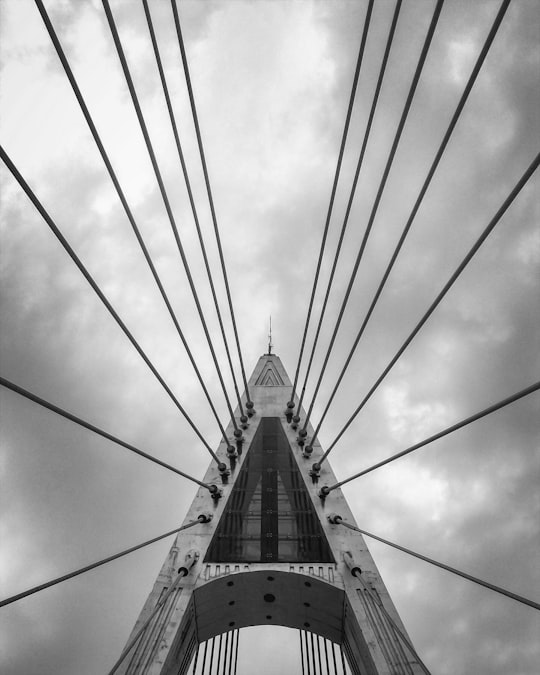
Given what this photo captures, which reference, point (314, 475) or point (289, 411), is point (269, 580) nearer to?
point (314, 475)

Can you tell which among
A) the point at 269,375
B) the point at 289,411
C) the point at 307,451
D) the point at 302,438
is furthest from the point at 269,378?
the point at 307,451

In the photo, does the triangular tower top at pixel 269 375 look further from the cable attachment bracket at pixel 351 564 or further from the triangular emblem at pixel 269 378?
the cable attachment bracket at pixel 351 564

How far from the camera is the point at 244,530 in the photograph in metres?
14.7

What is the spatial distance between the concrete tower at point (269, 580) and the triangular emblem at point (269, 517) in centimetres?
A: 4

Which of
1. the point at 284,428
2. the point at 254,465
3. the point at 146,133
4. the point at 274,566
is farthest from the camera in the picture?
the point at 284,428

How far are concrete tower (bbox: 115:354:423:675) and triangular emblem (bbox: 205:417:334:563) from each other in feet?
0.12

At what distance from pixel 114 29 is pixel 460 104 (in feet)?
18.4

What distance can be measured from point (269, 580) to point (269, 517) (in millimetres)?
2362

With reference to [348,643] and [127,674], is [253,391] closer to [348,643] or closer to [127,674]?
[348,643]

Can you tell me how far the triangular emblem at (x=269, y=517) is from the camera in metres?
13.8

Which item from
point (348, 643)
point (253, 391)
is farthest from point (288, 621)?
point (253, 391)

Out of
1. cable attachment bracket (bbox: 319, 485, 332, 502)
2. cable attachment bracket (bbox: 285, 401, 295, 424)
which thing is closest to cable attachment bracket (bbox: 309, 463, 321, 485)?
cable attachment bracket (bbox: 319, 485, 332, 502)

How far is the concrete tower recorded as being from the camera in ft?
36.2

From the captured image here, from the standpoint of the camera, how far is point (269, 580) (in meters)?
13.3
